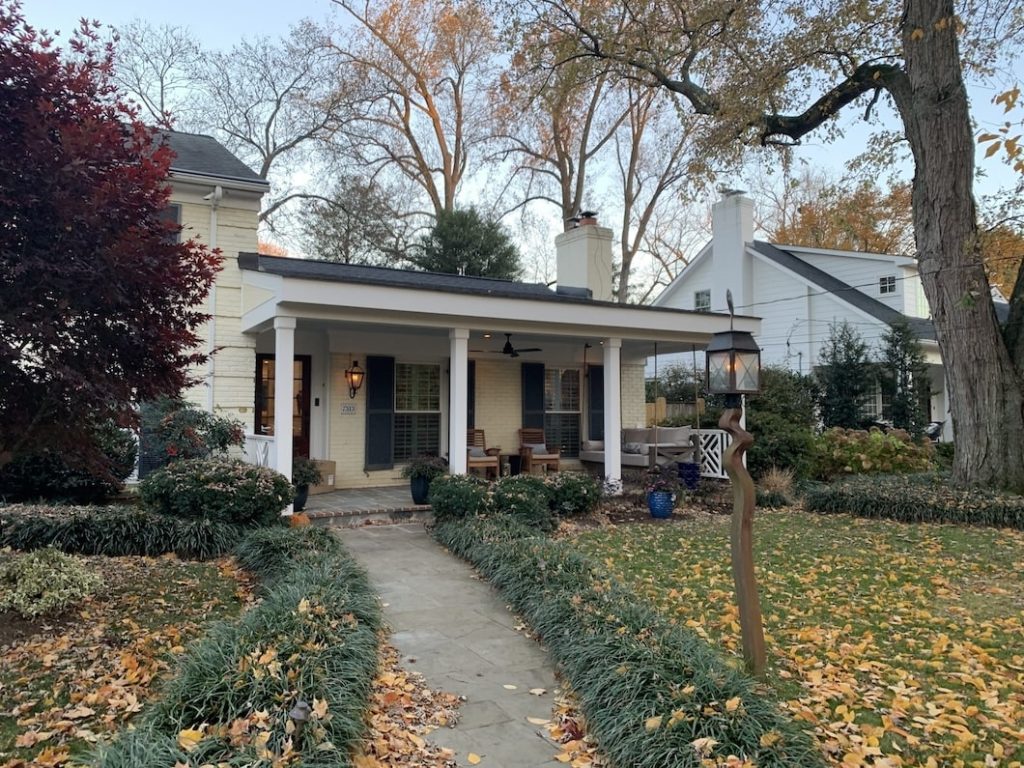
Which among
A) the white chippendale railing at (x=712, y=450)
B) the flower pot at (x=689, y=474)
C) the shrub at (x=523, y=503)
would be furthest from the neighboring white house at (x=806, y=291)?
the shrub at (x=523, y=503)

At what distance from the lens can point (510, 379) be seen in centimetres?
1221

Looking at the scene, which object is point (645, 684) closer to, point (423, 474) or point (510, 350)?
point (423, 474)

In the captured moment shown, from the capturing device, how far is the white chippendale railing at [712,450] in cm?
1131

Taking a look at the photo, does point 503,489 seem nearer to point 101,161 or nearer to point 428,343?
point 428,343

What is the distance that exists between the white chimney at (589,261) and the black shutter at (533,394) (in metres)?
1.89

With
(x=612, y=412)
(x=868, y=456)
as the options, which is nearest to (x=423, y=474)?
(x=612, y=412)

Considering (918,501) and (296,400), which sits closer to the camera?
(918,501)

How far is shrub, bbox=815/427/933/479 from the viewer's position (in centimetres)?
1180

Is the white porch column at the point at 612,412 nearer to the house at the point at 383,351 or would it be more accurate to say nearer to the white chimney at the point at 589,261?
the house at the point at 383,351

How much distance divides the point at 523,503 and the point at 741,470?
4.06 meters

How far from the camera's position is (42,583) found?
4.47 metres

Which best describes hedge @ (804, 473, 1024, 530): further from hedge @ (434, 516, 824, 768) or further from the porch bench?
hedge @ (434, 516, 824, 768)

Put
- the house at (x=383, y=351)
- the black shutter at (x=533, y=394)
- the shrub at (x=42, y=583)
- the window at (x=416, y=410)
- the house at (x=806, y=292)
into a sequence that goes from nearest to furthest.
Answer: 1. the shrub at (x=42, y=583)
2. the house at (x=383, y=351)
3. the window at (x=416, y=410)
4. the black shutter at (x=533, y=394)
5. the house at (x=806, y=292)

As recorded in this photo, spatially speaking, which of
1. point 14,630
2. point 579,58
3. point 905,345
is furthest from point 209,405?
point 905,345
